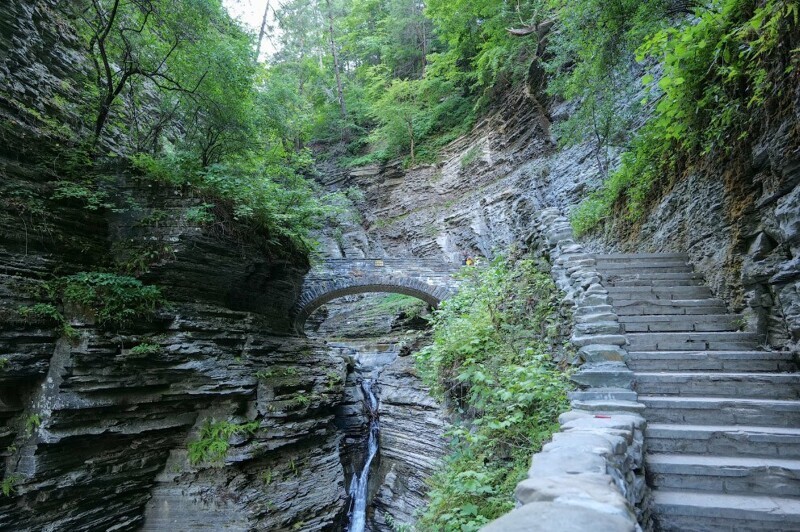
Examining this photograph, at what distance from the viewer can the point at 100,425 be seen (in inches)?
246

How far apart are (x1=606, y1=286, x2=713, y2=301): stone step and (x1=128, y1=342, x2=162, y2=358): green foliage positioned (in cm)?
728

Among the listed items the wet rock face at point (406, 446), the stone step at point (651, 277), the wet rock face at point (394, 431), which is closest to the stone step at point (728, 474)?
the stone step at point (651, 277)

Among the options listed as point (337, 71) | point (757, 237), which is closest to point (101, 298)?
point (757, 237)

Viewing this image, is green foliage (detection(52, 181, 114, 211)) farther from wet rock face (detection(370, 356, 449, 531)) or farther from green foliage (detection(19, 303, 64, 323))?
wet rock face (detection(370, 356, 449, 531))

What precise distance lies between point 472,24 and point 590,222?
13795mm

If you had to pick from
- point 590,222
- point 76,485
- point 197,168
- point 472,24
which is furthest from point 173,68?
point 472,24

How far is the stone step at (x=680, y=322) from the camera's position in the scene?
4121 mm

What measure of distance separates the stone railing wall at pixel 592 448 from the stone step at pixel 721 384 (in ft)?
1.24

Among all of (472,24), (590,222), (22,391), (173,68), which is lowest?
(22,391)

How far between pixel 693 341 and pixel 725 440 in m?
1.46

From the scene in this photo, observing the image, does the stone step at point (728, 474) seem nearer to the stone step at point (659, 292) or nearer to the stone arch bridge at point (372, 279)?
the stone step at point (659, 292)

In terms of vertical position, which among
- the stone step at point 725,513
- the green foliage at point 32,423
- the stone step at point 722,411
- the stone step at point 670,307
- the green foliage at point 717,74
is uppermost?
the green foliage at point 717,74

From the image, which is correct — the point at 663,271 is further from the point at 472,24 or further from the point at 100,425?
the point at 472,24

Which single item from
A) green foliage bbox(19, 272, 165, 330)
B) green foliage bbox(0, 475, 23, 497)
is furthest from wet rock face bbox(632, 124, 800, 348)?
green foliage bbox(0, 475, 23, 497)
